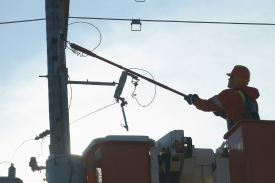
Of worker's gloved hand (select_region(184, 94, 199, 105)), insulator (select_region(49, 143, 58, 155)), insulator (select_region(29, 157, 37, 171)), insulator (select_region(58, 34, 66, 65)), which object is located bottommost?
insulator (select_region(29, 157, 37, 171))

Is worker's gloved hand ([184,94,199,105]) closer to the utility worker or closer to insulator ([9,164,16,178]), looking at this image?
the utility worker

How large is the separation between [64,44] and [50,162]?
6.98ft

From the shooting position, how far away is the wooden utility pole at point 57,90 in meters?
7.58

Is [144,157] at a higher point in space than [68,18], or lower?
lower

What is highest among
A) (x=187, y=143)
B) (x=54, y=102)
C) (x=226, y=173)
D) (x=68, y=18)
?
(x=68, y=18)

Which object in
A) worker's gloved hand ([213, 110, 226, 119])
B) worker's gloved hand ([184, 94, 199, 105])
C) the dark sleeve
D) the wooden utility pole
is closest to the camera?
the dark sleeve

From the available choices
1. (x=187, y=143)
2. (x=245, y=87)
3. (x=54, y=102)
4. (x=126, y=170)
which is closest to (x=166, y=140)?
(x=187, y=143)

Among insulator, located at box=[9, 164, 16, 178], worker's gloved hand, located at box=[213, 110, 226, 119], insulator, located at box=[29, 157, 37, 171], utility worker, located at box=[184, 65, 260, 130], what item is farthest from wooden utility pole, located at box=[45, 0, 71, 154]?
worker's gloved hand, located at box=[213, 110, 226, 119]

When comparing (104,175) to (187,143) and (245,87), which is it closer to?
(187,143)

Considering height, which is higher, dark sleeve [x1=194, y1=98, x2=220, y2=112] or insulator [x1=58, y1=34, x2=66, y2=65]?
insulator [x1=58, y1=34, x2=66, y2=65]

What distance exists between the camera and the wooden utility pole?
7.58 m

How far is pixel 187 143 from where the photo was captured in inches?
249

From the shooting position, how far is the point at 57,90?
785cm

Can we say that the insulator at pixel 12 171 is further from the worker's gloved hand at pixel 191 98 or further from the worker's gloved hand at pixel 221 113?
the worker's gloved hand at pixel 221 113
